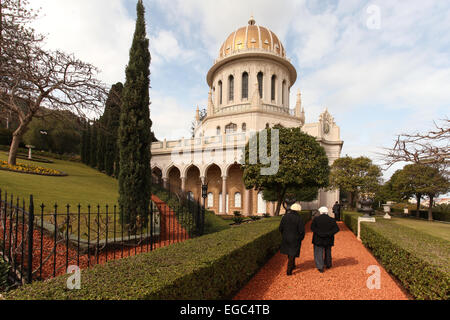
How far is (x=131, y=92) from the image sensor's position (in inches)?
401

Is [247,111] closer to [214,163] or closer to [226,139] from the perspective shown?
[226,139]

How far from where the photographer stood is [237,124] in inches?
1153

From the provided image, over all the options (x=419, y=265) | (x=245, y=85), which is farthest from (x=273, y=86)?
(x=419, y=265)

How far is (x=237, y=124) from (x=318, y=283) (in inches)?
967

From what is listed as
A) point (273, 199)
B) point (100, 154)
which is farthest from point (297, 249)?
point (100, 154)

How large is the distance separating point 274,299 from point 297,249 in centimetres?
159

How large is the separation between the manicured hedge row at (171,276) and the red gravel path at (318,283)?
1.55 feet

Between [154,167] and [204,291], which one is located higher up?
[154,167]

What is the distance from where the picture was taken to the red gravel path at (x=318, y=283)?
16.7 feet

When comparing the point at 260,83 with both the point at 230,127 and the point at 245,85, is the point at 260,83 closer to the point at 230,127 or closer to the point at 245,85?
the point at 245,85

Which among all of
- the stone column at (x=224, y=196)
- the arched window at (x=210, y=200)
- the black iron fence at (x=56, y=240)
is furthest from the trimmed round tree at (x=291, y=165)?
the arched window at (x=210, y=200)

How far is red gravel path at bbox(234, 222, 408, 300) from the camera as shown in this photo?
509 centimetres

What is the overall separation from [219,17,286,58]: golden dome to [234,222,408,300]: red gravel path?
95.3 ft
